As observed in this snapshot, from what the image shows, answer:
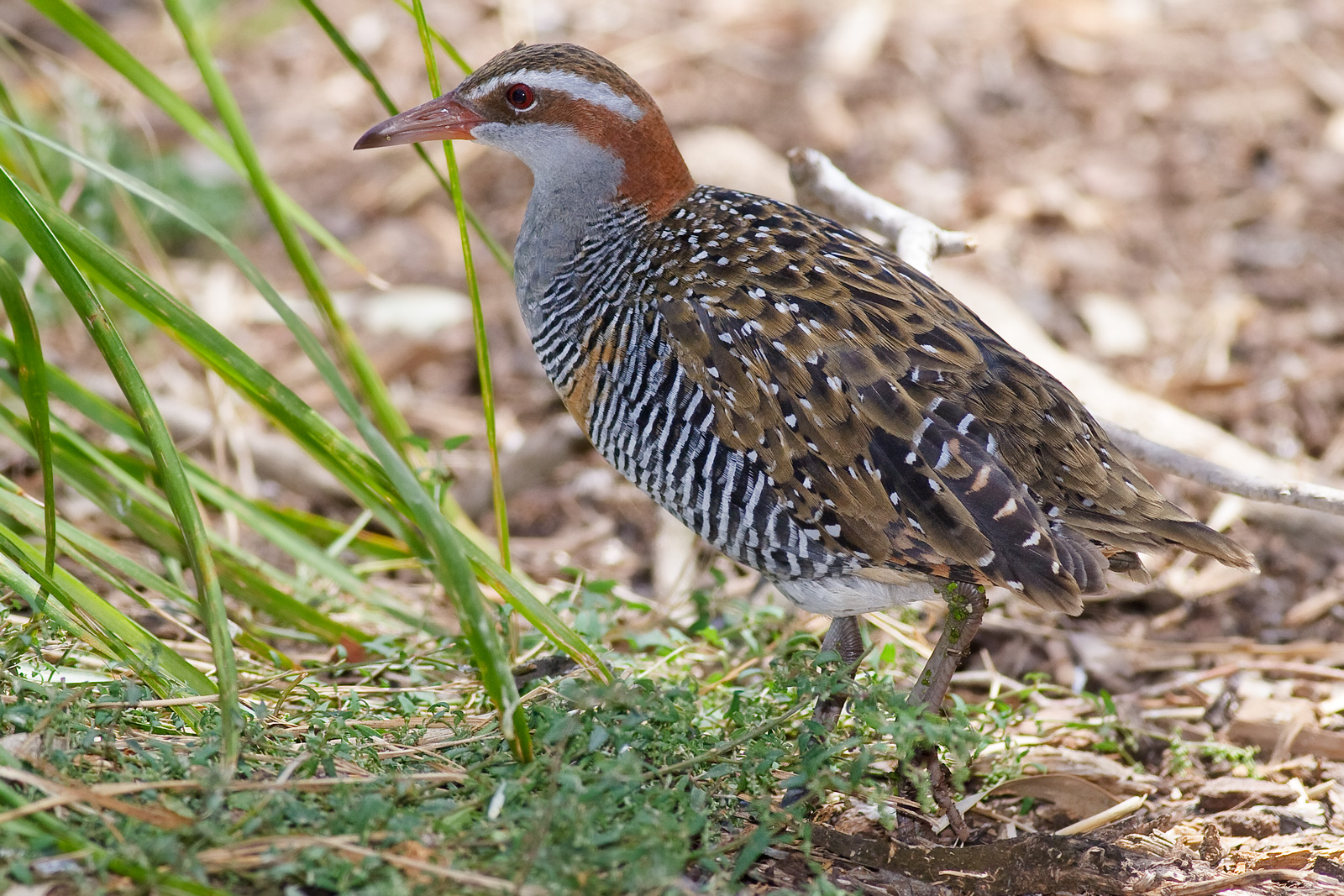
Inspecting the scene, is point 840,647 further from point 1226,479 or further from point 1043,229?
point 1043,229

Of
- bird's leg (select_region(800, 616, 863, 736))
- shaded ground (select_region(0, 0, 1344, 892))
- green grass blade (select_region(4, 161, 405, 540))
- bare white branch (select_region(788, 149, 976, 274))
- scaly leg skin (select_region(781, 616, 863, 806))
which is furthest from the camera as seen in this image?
shaded ground (select_region(0, 0, 1344, 892))

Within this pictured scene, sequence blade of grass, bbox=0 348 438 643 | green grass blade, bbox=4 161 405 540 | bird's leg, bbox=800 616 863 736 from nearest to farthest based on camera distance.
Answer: green grass blade, bbox=4 161 405 540 → bird's leg, bbox=800 616 863 736 → blade of grass, bbox=0 348 438 643

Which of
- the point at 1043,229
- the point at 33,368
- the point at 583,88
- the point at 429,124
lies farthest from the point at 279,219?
the point at 1043,229

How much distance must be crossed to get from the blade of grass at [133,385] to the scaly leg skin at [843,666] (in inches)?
48.8

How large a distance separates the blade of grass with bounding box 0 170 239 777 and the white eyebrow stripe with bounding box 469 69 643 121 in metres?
1.31

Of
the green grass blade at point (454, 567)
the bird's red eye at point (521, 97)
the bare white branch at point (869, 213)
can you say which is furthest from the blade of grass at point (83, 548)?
the bare white branch at point (869, 213)

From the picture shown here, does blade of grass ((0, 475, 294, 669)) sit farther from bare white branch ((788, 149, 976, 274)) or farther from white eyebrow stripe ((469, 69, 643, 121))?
bare white branch ((788, 149, 976, 274))

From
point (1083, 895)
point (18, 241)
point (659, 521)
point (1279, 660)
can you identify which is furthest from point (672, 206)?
point (18, 241)

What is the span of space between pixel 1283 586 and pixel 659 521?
224 centimetres

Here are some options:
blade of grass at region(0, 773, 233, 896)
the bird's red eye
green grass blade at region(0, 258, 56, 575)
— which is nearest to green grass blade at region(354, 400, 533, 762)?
blade of grass at region(0, 773, 233, 896)

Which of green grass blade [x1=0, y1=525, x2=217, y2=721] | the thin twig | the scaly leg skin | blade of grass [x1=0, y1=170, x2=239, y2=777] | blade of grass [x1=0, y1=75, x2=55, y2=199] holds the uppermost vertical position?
blade of grass [x1=0, y1=75, x2=55, y2=199]

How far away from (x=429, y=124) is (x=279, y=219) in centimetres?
52

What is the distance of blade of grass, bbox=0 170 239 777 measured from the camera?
258cm

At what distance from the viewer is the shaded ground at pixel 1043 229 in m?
3.95
